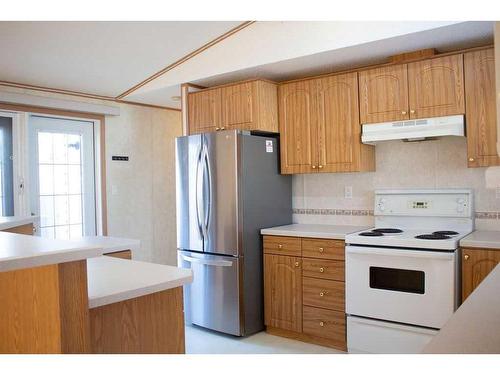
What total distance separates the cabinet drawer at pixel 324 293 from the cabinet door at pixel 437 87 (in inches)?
53.2

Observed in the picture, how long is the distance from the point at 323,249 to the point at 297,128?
3.47 feet

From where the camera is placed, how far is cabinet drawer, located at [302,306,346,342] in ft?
11.2

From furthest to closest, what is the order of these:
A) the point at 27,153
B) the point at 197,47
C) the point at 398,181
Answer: the point at 27,153 < the point at 197,47 < the point at 398,181

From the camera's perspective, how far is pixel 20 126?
4.26 meters

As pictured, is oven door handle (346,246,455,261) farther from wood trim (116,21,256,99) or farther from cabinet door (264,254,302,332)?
wood trim (116,21,256,99)

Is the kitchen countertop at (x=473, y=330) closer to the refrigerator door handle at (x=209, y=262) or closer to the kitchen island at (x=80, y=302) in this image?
the kitchen island at (x=80, y=302)

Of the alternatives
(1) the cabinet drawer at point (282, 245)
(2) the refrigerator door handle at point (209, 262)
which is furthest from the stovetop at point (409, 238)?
(2) the refrigerator door handle at point (209, 262)

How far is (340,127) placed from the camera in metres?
3.65

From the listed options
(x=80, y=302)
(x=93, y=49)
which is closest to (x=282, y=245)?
(x=93, y=49)

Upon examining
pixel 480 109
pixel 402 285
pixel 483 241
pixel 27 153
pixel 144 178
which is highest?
pixel 480 109

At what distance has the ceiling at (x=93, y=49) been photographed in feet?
11.1

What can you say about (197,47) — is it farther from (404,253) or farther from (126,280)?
(126,280)
